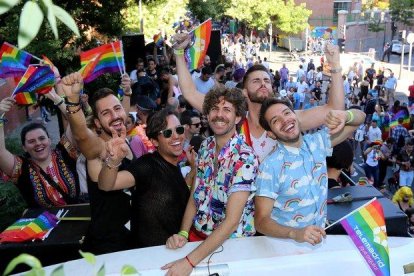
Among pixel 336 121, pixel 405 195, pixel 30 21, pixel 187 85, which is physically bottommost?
pixel 405 195

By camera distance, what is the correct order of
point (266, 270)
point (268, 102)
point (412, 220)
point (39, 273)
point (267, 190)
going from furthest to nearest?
point (412, 220) < point (268, 102) < point (267, 190) < point (266, 270) < point (39, 273)

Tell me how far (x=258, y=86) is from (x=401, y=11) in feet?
116

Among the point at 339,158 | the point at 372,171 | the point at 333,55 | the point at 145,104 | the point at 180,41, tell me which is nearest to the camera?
the point at 333,55

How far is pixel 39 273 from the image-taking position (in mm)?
1030

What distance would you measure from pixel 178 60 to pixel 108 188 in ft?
5.16

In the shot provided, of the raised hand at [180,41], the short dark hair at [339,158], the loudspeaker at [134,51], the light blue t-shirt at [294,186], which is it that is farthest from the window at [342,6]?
the light blue t-shirt at [294,186]

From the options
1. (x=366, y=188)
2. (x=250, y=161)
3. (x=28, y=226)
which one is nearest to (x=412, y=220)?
(x=366, y=188)

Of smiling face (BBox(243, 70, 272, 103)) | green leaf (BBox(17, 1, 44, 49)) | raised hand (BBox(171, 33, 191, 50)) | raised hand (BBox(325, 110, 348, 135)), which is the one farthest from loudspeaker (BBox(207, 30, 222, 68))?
green leaf (BBox(17, 1, 44, 49))

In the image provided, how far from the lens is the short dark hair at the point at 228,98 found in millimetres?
2855

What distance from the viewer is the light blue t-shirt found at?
2572mm

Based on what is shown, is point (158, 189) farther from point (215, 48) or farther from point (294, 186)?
point (215, 48)

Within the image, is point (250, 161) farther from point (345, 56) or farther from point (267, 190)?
point (345, 56)

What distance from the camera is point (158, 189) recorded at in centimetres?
280

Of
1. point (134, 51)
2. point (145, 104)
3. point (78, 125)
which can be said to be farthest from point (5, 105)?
point (134, 51)
